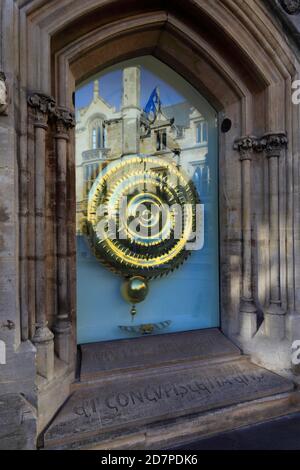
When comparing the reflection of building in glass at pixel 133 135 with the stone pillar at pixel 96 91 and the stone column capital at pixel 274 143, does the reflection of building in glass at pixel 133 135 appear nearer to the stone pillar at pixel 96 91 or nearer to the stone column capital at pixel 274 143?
the stone pillar at pixel 96 91

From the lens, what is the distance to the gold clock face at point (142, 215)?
3.31 metres

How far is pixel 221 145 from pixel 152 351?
8.76ft

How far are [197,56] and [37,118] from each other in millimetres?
2195

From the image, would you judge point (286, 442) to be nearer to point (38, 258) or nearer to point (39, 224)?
point (38, 258)

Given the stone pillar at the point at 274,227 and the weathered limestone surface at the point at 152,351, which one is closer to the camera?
the weathered limestone surface at the point at 152,351

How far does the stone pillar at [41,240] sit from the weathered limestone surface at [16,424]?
12.4 inches

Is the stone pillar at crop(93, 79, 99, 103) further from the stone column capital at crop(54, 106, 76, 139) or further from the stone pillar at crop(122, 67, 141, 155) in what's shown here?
the stone column capital at crop(54, 106, 76, 139)

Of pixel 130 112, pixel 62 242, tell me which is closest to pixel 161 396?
pixel 62 242

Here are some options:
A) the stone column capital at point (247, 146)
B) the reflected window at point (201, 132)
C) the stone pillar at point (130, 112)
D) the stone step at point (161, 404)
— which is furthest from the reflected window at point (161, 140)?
the stone step at point (161, 404)

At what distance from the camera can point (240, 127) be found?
12.1 ft

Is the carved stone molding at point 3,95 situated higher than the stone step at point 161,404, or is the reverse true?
the carved stone molding at point 3,95

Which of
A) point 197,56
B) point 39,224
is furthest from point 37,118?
point 197,56

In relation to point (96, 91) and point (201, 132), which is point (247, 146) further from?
point (96, 91)

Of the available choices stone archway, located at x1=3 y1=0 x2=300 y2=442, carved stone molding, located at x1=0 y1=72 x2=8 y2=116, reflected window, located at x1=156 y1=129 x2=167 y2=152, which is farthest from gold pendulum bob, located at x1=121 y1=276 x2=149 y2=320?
carved stone molding, located at x1=0 y1=72 x2=8 y2=116
